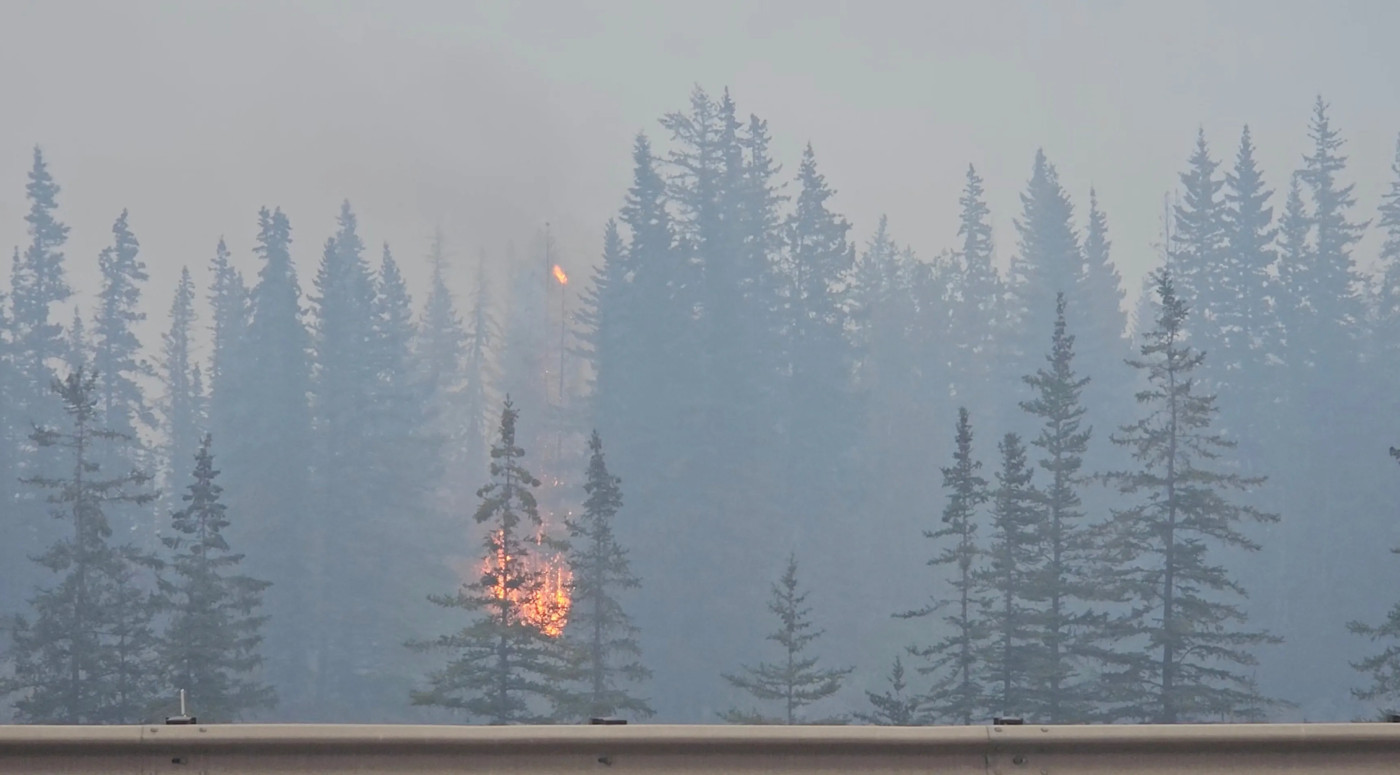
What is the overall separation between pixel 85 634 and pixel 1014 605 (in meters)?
30.5

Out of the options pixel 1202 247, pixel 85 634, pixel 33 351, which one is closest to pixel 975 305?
pixel 1202 247

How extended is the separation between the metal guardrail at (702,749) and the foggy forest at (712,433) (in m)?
36.5

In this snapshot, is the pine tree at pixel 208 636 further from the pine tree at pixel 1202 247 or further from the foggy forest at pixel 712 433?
the pine tree at pixel 1202 247

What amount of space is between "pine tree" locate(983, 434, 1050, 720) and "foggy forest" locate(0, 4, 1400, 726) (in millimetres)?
196

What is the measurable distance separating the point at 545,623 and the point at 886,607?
23.9 meters

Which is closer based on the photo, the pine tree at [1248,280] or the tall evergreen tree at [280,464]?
the tall evergreen tree at [280,464]

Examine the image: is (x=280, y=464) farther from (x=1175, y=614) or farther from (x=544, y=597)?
(x=1175, y=614)

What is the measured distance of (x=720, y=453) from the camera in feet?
207

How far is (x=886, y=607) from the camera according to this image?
201ft

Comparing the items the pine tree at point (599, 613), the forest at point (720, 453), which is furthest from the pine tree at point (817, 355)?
the pine tree at point (599, 613)

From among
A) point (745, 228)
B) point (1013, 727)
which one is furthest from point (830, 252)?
point (1013, 727)

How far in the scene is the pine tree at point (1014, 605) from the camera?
41.4 metres

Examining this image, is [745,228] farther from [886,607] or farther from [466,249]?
[886,607]

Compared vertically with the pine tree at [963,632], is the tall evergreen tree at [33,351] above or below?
above
